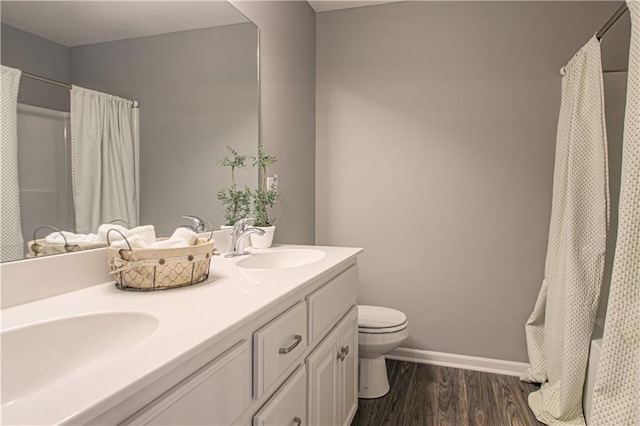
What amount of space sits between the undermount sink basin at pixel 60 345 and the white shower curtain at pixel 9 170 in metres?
0.26

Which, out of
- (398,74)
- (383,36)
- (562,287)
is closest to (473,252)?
(562,287)

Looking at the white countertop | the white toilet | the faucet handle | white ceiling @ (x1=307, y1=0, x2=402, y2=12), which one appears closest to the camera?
the white countertop

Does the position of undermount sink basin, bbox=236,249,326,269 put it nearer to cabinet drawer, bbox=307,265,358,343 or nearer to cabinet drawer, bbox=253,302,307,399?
cabinet drawer, bbox=307,265,358,343

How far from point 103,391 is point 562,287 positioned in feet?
7.08

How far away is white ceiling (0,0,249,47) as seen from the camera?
0.93 meters

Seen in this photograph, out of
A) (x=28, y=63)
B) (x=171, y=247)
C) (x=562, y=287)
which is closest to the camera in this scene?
(x=28, y=63)

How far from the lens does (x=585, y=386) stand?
6.10 ft

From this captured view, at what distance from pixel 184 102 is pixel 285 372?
108 centimetres

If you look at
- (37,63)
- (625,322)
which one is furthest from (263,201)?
(625,322)

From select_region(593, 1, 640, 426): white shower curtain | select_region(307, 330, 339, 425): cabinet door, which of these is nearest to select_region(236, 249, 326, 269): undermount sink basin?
select_region(307, 330, 339, 425): cabinet door

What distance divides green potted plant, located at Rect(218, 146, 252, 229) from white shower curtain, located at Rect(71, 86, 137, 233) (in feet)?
1.75

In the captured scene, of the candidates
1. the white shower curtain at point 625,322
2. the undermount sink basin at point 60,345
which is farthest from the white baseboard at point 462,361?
the undermount sink basin at point 60,345

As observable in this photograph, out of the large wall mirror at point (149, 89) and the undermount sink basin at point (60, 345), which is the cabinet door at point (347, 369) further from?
the undermount sink basin at point (60, 345)

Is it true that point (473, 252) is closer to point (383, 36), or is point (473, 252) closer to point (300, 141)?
point (300, 141)
